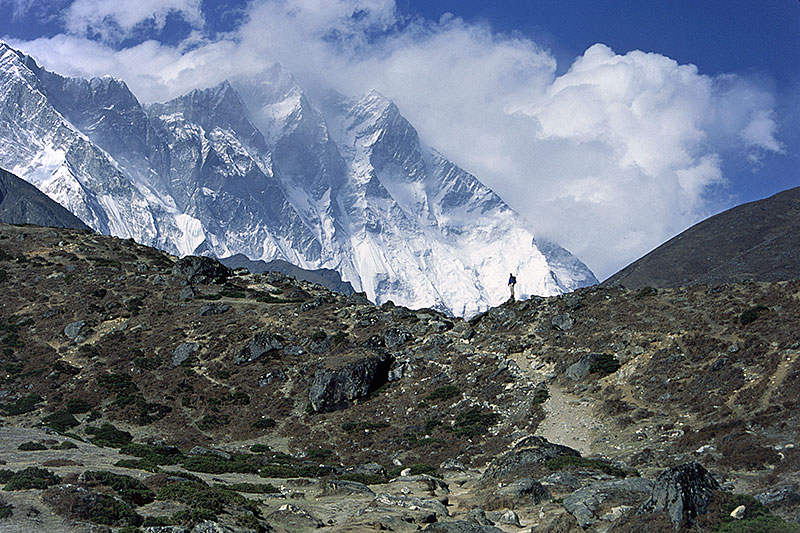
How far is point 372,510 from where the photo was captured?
26.9m

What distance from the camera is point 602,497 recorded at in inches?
945

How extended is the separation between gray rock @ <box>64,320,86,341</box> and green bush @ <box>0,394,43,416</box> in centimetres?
1388

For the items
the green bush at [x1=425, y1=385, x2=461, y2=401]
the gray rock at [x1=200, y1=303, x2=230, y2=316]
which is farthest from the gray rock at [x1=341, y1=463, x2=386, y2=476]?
the gray rock at [x1=200, y1=303, x2=230, y2=316]

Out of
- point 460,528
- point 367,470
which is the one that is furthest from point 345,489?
point 460,528

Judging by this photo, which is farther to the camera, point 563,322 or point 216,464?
point 563,322

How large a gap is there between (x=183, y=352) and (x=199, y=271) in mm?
27002

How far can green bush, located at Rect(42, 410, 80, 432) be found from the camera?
5416 cm

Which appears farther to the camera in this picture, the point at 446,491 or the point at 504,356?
the point at 504,356

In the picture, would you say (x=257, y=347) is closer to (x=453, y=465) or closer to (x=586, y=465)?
(x=453, y=465)

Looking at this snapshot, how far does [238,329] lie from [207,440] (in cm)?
2119

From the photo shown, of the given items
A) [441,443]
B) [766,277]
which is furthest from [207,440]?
[766,277]

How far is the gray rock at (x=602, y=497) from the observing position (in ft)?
74.8

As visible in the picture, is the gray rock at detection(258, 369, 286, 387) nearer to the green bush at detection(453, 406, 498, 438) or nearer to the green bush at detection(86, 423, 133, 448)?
the green bush at detection(86, 423, 133, 448)

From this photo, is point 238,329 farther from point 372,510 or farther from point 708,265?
point 708,265
